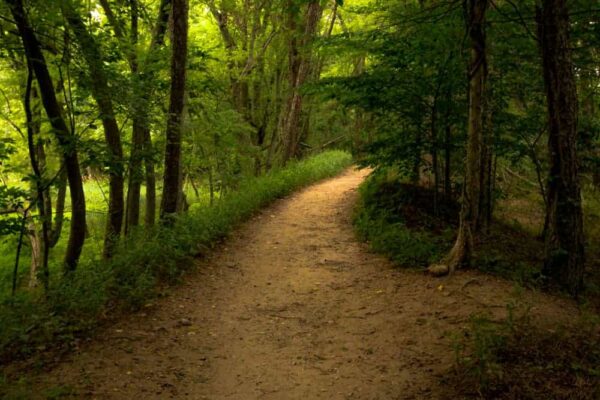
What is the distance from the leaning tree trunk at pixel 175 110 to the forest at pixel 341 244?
39mm

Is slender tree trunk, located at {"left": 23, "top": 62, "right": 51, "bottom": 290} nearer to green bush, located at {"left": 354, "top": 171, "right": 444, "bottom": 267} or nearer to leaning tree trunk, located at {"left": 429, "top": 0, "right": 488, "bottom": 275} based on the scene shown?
green bush, located at {"left": 354, "top": 171, "right": 444, "bottom": 267}

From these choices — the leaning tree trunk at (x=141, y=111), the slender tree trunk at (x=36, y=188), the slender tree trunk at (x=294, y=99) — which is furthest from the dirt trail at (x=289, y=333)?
the slender tree trunk at (x=294, y=99)

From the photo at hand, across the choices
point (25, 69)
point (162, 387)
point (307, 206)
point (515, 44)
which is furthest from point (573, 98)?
point (25, 69)

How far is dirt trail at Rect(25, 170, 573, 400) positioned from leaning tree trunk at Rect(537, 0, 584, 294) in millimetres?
837

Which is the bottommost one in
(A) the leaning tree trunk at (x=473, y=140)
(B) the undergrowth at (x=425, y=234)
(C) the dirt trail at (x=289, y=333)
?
(C) the dirt trail at (x=289, y=333)

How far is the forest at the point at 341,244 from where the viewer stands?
4.86 meters

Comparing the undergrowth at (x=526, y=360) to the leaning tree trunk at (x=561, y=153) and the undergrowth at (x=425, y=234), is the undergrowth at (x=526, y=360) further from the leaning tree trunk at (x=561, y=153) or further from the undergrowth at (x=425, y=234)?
the undergrowth at (x=425, y=234)

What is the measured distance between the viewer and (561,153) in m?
6.81

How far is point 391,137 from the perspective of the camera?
35.5 feet

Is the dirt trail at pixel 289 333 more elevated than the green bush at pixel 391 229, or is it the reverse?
the green bush at pixel 391 229

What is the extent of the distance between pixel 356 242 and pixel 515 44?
5232 millimetres

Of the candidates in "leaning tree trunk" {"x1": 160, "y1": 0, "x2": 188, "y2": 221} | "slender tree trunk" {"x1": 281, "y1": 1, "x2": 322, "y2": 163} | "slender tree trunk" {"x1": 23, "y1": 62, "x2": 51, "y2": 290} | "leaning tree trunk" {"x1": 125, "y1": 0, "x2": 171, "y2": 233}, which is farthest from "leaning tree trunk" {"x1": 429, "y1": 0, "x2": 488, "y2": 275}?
"slender tree trunk" {"x1": 281, "y1": 1, "x2": 322, "y2": 163}

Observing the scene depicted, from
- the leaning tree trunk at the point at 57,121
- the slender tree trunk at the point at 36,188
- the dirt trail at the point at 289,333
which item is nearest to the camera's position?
the dirt trail at the point at 289,333

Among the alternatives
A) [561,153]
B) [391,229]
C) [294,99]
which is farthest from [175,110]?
[294,99]
